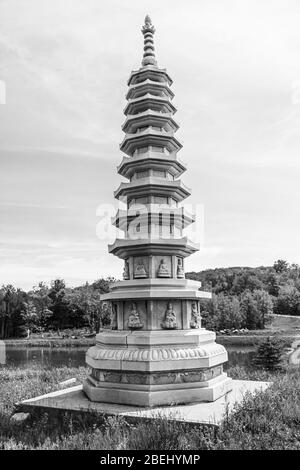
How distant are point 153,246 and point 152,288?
1.24m

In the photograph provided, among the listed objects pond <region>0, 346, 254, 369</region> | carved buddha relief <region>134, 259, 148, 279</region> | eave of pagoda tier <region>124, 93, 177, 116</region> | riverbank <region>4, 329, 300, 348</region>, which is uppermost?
eave of pagoda tier <region>124, 93, 177, 116</region>

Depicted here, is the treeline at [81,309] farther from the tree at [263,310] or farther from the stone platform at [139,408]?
the stone platform at [139,408]

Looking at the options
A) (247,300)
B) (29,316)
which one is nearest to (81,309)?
(29,316)

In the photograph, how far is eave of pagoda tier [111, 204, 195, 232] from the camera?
12305mm

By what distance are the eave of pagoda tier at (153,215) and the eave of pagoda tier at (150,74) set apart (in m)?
4.55

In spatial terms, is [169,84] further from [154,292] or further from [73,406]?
[73,406]

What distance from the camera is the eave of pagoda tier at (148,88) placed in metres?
13.4

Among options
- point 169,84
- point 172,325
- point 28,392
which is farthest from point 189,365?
point 169,84

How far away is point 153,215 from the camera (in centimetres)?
1230

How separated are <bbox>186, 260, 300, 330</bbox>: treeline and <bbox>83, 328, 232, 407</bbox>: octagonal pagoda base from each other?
51837 mm

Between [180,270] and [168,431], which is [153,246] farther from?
[168,431]

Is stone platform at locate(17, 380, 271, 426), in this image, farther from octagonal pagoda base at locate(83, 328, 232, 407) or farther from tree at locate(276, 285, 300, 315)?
tree at locate(276, 285, 300, 315)

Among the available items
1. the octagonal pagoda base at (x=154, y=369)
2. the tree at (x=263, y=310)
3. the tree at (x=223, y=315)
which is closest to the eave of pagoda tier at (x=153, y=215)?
the octagonal pagoda base at (x=154, y=369)

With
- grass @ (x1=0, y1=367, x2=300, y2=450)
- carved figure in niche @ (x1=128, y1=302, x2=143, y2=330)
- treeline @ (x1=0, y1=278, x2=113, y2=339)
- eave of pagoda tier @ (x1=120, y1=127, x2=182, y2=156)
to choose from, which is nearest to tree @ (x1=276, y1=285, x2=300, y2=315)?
treeline @ (x1=0, y1=278, x2=113, y2=339)
